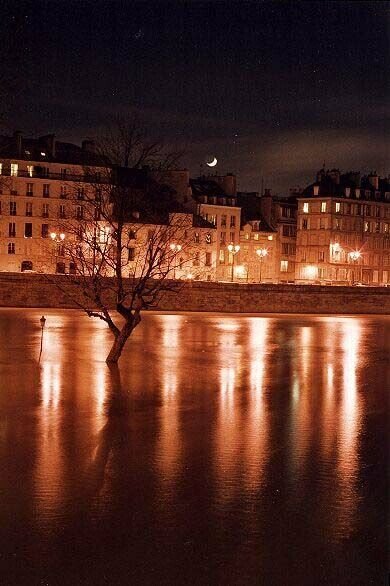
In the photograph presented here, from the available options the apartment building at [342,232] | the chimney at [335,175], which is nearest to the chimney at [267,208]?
the apartment building at [342,232]

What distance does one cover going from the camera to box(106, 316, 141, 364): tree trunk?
88.1ft

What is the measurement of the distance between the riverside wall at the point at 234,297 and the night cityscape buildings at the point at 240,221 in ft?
31.9

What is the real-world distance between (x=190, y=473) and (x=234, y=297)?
5555 centimetres

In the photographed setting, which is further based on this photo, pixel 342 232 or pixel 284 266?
pixel 342 232

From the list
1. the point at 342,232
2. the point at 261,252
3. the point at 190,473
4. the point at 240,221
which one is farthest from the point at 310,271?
the point at 190,473

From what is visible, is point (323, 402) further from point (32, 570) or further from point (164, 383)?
point (32, 570)

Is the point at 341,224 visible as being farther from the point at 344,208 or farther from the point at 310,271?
the point at 310,271

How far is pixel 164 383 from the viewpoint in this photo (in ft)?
79.8

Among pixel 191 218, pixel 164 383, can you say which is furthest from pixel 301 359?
pixel 191 218

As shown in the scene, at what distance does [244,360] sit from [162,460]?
17.3m

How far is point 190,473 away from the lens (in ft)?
44.2

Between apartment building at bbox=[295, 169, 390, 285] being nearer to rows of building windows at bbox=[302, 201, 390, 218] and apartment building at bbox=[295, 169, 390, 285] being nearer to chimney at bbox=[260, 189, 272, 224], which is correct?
rows of building windows at bbox=[302, 201, 390, 218]

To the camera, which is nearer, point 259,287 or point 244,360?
point 244,360

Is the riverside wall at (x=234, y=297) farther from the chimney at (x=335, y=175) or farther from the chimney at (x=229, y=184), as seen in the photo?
the chimney at (x=335, y=175)
